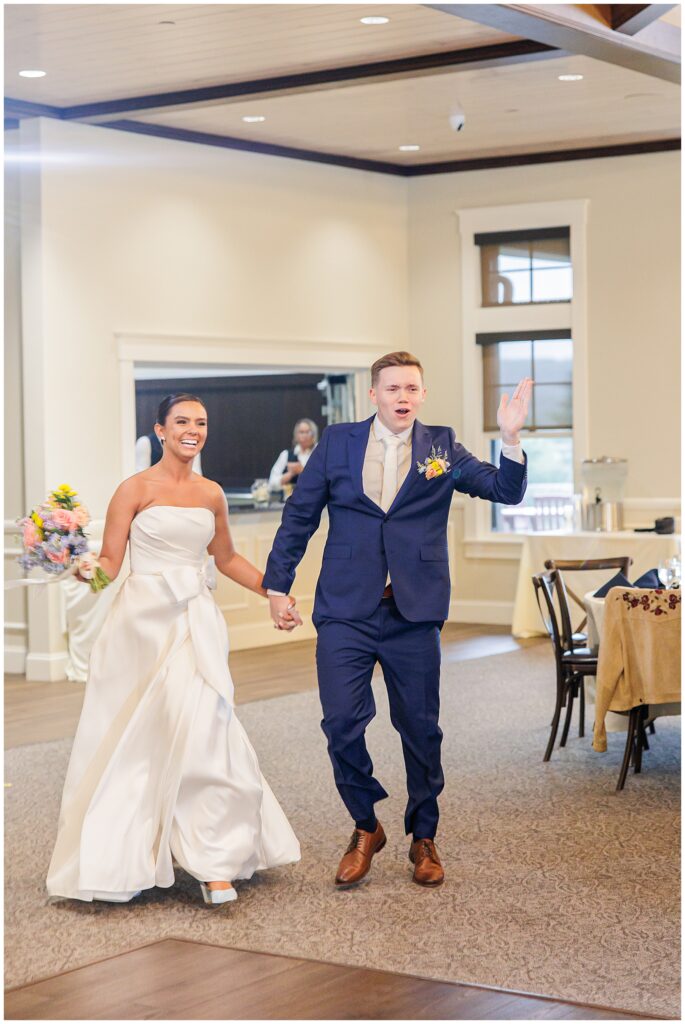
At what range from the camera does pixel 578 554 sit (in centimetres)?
1060

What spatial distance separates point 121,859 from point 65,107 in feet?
19.8

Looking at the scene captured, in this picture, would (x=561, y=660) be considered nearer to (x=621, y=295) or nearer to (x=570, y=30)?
(x=570, y=30)

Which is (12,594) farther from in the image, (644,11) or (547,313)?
(644,11)

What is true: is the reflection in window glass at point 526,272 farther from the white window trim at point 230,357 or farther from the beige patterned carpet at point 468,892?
the beige patterned carpet at point 468,892

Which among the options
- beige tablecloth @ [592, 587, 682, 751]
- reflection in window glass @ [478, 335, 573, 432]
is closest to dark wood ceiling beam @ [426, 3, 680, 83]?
beige tablecloth @ [592, 587, 682, 751]

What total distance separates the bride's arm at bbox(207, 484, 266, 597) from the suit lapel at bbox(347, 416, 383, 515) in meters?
0.54

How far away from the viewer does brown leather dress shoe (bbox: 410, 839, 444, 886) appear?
15.7 ft

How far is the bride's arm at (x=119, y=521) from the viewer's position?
4793 millimetres

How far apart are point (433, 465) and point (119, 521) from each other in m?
1.10

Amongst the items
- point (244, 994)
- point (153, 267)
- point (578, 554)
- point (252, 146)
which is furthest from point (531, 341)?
point (244, 994)

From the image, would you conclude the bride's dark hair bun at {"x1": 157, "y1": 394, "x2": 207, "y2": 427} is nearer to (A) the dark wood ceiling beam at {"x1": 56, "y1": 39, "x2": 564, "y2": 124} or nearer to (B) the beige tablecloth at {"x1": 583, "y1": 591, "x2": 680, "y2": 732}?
(B) the beige tablecloth at {"x1": 583, "y1": 591, "x2": 680, "y2": 732}

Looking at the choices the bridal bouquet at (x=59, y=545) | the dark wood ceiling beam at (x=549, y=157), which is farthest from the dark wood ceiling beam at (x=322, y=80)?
the bridal bouquet at (x=59, y=545)

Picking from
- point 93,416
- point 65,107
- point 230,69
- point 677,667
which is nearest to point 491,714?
point 677,667

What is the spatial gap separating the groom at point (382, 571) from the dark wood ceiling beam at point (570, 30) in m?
1.93
